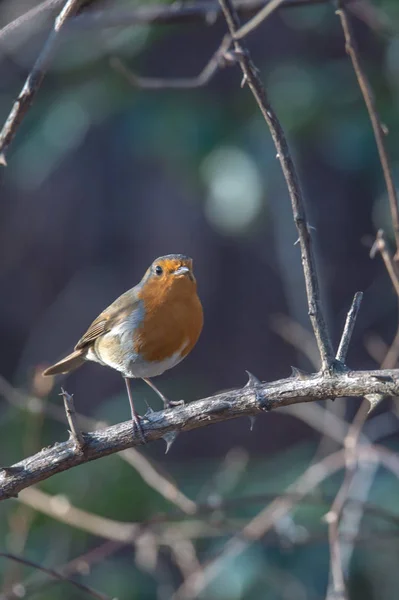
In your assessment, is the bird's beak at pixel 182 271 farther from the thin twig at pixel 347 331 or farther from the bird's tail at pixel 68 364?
the thin twig at pixel 347 331

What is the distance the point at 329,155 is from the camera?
625cm

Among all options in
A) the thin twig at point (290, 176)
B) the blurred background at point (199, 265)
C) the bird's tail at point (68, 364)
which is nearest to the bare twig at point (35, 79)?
the blurred background at point (199, 265)

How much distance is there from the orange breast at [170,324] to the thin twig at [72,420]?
3.29 feet

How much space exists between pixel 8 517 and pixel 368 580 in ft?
7.72

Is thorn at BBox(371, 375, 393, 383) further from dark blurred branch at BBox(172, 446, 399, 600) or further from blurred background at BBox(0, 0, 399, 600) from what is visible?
dark blurred branch at BBox(172, 446, 399, 600)

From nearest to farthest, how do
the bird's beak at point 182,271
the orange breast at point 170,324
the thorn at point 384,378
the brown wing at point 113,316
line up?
the thorn at point 384,378
the orange breast at point 170,324
the bird's beak at point 182,271
the brown wing at point 113,316

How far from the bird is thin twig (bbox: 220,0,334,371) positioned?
1256 mm

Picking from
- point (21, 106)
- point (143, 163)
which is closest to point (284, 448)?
point (143, 163)

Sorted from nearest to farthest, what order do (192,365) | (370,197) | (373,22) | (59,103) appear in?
(373,22), (59,103), (370,197), (192,365)

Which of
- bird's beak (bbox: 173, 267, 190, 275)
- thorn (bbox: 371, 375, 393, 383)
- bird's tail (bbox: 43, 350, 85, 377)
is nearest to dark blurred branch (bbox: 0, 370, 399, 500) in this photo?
thorn (bbox: 371, 375, 393, 383)

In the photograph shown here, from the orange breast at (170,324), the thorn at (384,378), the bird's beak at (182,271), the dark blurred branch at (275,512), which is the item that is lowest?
the dark blurred branch at (275,512)

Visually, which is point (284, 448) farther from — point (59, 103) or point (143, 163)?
point (59, 103)

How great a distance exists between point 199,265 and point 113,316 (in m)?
5.21

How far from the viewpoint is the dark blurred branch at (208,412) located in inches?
82.3
